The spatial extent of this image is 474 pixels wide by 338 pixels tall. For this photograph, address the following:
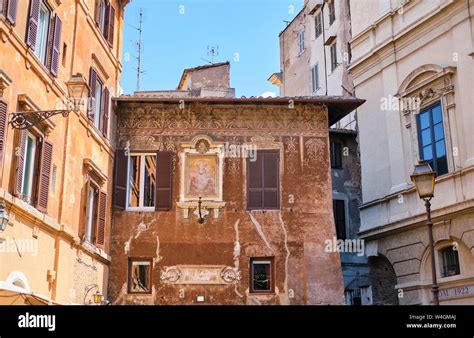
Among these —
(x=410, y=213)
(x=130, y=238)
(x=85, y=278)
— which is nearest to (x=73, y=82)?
(x=85, y=278)

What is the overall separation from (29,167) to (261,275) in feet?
23.9

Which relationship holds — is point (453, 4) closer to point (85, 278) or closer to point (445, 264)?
point (445, 264)

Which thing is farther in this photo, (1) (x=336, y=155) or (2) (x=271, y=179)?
(1) (x=336, y=155)

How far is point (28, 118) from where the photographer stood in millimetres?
11227

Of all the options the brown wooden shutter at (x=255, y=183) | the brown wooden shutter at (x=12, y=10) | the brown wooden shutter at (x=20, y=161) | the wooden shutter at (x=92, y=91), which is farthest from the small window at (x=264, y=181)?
the brown wooden shutter at (x=12, y=10)

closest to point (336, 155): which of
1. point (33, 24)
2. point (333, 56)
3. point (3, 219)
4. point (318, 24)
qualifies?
point (333, 56)

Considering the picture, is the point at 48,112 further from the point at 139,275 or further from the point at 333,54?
the point at 333,54

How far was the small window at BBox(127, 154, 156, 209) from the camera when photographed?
1742 cm

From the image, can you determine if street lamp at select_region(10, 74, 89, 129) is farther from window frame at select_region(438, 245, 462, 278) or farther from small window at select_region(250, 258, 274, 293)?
window frame at select_region(438, 245, 462, 278)

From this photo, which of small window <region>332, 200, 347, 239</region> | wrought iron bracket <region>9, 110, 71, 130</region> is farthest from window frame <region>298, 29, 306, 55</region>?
wrought iron bracket <region>9, 110, 71, 130</region>

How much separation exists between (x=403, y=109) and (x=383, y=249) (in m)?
4.40

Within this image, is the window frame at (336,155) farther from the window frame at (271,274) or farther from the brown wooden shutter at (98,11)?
the brown wooden shutter at (98,11)

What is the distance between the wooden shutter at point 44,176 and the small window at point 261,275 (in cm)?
643

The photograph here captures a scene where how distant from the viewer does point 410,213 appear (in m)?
17.9
